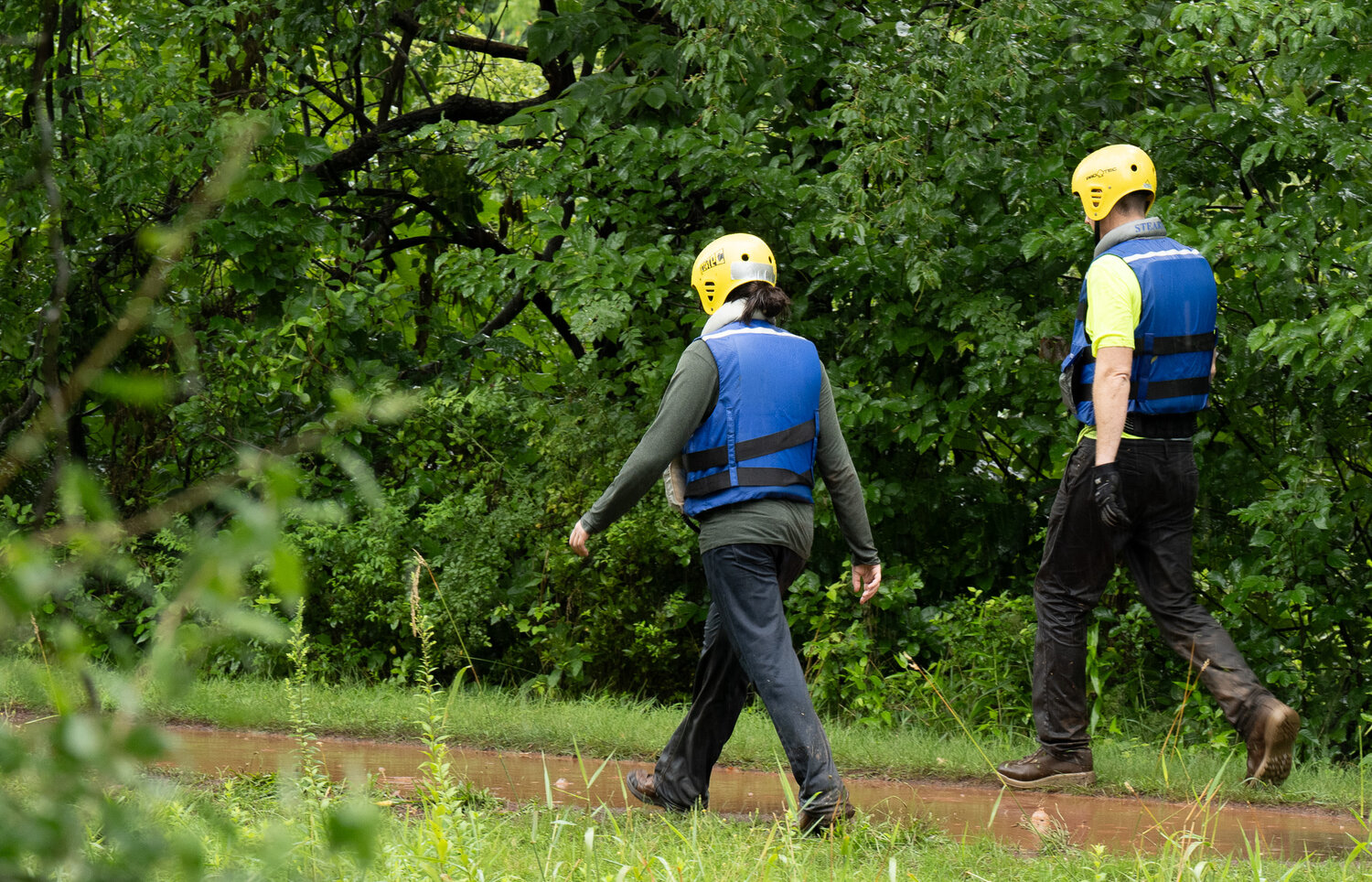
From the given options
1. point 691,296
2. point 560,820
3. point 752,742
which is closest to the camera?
point 560,820

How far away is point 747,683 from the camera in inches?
179

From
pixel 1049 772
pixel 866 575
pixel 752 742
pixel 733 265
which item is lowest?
pixel 752 742

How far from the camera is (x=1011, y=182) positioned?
23.4 ft

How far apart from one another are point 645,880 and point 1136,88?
5.82 meters

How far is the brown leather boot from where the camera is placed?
479 cm

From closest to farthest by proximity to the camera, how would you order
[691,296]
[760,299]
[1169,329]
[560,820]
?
[560,820]
[760,299]
[1169,329]
[691,296]

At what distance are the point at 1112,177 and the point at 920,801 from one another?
2.62m

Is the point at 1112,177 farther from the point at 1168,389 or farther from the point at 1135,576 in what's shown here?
the point at 1135,576

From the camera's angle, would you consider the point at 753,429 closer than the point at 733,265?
Yes

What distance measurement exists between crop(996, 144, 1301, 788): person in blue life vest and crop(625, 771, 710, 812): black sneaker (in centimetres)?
153

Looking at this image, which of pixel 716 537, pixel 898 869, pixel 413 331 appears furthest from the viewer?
pixel 413 331

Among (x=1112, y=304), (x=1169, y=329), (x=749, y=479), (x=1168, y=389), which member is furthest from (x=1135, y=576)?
(x=749, y=479)

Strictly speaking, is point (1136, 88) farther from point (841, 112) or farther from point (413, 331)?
point (413, 331)

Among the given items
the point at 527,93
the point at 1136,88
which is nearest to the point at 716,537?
the point at 1136,88
